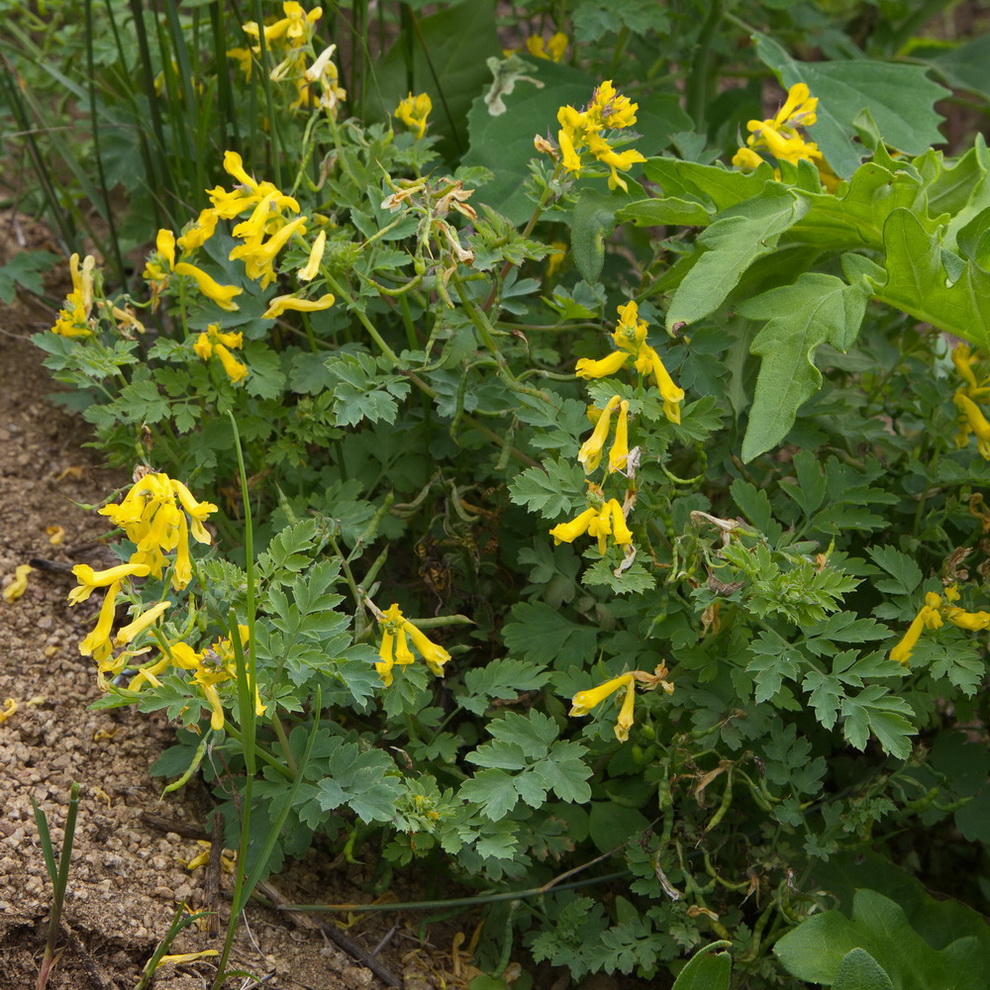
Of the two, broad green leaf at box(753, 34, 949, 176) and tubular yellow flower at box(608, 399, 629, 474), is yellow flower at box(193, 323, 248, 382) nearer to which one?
tubular yellow flower at box(608, 399, 629, 474)

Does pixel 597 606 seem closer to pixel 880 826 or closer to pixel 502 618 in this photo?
A: pixel 502 618

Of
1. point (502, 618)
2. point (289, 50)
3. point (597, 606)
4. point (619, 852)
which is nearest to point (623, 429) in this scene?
point (597, 606)

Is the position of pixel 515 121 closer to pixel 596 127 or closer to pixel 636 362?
pixel 596 127

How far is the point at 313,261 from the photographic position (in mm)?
1264

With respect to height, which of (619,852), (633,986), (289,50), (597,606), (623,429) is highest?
(289,50)

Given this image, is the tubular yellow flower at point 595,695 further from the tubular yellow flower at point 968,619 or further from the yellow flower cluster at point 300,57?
the yellow flower cluster at point 300,57

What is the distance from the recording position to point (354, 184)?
1472 millimetres

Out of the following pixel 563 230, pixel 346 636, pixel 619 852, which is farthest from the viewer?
pixel 563 230

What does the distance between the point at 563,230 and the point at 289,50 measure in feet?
2.11

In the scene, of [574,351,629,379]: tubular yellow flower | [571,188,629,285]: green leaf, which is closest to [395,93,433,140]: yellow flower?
[571,188,629,285]: green leaf

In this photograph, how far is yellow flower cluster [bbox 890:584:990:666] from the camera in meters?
1.30

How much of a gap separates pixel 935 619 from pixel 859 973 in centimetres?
42

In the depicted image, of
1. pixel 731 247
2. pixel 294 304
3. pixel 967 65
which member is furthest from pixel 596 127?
pixel 967 65

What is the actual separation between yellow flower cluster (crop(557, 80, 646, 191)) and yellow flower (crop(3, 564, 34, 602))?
945mm
